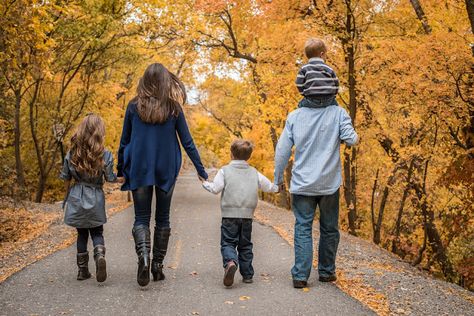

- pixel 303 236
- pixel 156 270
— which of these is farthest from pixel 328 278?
pixel 156 270

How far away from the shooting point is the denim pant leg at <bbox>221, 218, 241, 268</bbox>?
18.9 ft

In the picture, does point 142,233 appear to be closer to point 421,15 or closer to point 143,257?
point 143,257

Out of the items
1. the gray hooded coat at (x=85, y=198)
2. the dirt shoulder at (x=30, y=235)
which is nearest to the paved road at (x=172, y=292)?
the dirt shoulder at (x=30, y=235)

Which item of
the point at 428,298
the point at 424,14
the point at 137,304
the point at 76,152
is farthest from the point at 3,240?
the point at 424,14

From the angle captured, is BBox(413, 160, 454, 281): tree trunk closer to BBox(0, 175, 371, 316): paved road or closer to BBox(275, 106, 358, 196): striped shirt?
BBox(0, 175, 371, 316): paved road

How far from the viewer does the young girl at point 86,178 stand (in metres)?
5.89

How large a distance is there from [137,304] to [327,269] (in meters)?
2.15

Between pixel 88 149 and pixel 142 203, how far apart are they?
911mm

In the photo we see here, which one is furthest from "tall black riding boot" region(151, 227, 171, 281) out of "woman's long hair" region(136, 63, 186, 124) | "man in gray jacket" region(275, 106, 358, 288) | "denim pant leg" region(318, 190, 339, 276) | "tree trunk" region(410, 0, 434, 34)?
"tree trunk" region(410, 0, 434, 34)

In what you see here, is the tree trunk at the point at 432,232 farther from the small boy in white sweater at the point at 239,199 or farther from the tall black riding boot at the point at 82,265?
the tall black riding boot at the point at 82,265

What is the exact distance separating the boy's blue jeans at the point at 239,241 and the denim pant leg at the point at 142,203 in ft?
2.72

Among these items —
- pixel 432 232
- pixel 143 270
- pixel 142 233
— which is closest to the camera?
pixel 143 270

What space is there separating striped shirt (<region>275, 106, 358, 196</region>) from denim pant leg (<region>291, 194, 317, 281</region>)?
0.45 feet

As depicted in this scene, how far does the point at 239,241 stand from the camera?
5891 millimetres
